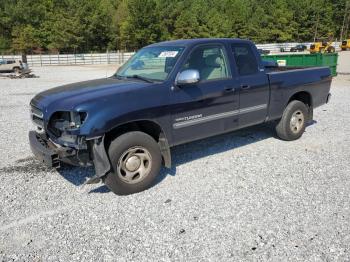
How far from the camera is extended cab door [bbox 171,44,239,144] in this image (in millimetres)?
4695

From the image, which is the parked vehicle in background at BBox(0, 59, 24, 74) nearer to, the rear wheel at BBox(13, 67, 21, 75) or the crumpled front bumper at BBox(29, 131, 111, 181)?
the rear wheel at BBox(13, 67, 21, 75)

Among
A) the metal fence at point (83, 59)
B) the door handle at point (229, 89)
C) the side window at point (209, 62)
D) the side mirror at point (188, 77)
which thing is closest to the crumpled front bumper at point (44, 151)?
the side mirror at point (188, 77)

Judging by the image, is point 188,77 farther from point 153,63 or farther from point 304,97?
point 304,97

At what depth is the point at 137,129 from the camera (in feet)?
15.2

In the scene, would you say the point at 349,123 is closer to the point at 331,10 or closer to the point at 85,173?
the point at 85,173

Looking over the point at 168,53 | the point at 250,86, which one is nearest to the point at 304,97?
the point at 250,86

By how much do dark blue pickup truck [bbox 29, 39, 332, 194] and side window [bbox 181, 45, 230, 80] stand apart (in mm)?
15

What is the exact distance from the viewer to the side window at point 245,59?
214 inches

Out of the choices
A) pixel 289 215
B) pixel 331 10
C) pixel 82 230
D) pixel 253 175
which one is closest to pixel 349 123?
pixel 253 175

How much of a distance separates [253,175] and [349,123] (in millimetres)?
4280

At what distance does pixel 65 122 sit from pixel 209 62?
231 centimetres

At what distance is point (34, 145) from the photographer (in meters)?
4.45

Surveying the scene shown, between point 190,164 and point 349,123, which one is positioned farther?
point 349,123

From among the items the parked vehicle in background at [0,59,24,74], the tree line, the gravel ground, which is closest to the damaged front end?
the gravel ground
